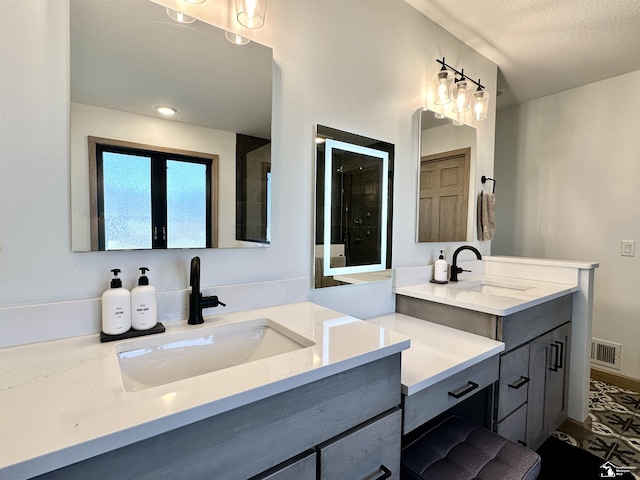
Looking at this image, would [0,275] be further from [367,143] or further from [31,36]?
[367,143]

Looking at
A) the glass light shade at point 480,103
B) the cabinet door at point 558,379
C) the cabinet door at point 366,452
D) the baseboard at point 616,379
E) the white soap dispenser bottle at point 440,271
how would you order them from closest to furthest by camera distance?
1. the cabinet door at point 366,452
2. the cabinet door at point 558,379
3. the white soap dispenser bottle at point 440,271
4. the glass light shade at point 480,103
5. the baseboard at point 616,379

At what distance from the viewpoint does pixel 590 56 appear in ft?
7.14

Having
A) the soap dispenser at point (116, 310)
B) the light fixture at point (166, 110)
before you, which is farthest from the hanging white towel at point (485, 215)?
the soap dispenser at point (116, 310)

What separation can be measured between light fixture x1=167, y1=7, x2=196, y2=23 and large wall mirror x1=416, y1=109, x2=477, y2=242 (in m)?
1.27

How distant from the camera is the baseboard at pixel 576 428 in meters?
1.82

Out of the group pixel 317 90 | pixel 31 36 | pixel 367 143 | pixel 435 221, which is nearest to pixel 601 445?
pixel 435 221

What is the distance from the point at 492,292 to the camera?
1683 millimetres

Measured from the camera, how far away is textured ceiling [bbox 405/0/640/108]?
171 centimetres

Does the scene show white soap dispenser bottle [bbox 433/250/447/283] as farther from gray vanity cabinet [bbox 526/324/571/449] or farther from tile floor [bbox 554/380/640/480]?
tile floor [bbox 554/380/640/480]

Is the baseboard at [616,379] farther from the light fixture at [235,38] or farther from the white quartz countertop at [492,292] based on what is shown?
the light fixture at [235,38]

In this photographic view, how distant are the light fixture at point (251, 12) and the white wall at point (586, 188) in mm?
2813

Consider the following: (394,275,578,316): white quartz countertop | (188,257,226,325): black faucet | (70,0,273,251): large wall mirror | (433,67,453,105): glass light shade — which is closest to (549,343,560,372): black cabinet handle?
(394,275,578,316): white quartz countertop

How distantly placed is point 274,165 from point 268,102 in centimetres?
25

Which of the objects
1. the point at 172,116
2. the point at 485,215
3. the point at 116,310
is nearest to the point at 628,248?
the point at 485,215
